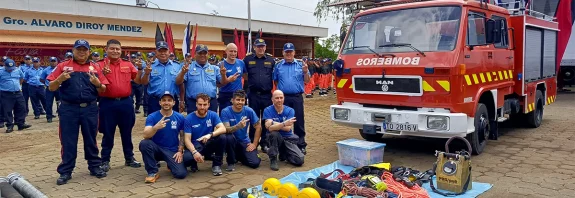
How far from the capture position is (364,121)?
595 centimetres

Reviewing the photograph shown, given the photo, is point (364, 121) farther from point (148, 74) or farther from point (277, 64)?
point (148, 74)

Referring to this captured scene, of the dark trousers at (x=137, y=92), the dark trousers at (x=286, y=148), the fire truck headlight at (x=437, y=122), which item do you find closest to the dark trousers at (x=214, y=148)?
the dark trousers at (x=286, y=148)

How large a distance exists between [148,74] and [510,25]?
18.5ft

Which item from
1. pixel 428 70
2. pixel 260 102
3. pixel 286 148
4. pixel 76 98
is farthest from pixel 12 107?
pixel 428 70

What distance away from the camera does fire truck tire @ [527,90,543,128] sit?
824cm

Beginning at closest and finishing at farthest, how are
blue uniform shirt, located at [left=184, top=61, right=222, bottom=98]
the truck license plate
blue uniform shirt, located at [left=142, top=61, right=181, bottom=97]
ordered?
1. the truck license plate
2. blue uniform shirt, located at [left=142, top=61, right=181, bottom=97]
3. blue uniform shirt, located at [left=184, top=61, right=222, bottom=98]

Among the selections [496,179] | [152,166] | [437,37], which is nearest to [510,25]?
[437,37]

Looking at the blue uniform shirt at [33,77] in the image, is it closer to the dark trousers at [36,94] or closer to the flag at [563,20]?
the dark trousers at [36,94]

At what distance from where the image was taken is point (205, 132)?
5.48 meters

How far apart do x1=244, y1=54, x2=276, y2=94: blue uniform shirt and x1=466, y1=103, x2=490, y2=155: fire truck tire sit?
9.76 feet

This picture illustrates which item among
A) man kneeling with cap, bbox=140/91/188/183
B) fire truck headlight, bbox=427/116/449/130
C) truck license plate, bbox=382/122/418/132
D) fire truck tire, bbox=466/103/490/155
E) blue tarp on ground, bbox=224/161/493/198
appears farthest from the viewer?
fire truck tire, bbox=466/103/490/155

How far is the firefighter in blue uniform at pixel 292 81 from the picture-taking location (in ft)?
21.2

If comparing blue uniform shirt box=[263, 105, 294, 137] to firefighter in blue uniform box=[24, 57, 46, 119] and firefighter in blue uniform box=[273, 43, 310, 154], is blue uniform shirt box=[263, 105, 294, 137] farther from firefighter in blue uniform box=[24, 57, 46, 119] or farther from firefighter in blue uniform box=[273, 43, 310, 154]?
firefighter in blue uniform box=[24, 57, 46, 119]

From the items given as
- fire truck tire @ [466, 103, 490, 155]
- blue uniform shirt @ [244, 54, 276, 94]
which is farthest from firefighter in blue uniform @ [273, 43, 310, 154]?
fire truck tire @ [466, 103, 490, 155]
